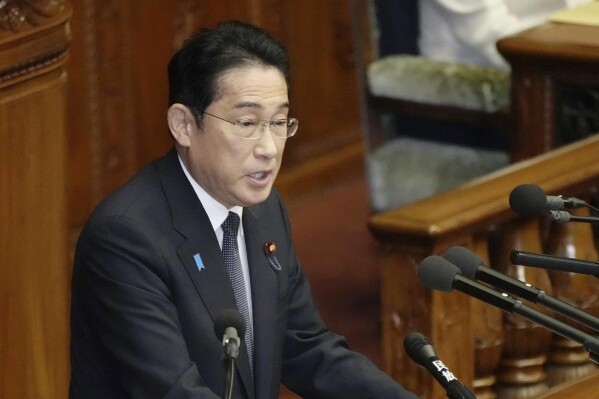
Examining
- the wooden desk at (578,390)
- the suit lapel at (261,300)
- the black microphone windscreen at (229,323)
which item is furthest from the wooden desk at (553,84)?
the black microphone windscreen at (229,323)

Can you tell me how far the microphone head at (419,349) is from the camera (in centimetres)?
213

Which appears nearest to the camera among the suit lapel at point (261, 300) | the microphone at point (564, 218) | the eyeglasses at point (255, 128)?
the microphone at point (564, 218)

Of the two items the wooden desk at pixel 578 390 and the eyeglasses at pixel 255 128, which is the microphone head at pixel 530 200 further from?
the wooden desk at pixel 578 390

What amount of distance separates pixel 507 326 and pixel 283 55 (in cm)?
99

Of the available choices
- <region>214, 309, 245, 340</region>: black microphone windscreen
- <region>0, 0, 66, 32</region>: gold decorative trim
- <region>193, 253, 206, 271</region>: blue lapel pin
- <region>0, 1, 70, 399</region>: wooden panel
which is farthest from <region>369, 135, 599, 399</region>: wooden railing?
<region>214, 309, 245, 340</region>: black microphone windscreen

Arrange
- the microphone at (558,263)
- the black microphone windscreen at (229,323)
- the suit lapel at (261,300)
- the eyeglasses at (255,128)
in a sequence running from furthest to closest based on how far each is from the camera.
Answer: the suit lapel at (261,300) → the eyeglasses at (255,128) → the microphone at (558,263) → the black microphone windscreen at (229,323)

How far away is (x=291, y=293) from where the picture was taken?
297cm

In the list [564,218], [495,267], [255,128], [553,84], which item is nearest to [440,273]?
[564,218]

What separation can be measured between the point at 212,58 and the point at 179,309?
0.48m

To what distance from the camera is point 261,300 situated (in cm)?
284

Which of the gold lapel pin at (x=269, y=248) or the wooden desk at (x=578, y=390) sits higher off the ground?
the gold lapel pin at (x=269, y=248)

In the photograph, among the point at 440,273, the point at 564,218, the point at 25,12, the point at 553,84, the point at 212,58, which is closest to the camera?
the point at 440,273

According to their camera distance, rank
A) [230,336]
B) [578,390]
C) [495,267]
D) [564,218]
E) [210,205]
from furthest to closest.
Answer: [495,267], [578,390], [210,205], [564,218], [230,336]

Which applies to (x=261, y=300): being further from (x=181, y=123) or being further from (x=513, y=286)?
(x=513, y=286)
